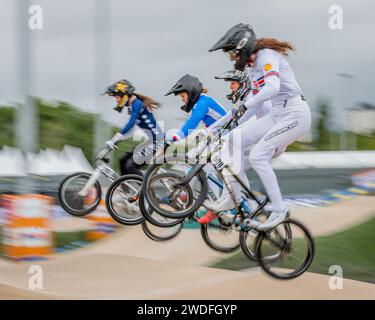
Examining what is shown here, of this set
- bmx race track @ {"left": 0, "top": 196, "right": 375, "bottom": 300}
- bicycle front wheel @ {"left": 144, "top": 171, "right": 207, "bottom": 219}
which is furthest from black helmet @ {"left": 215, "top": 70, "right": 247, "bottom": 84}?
bmx race track @ {"left": 0, "top": 196, "right": 375, "bottom": 300}

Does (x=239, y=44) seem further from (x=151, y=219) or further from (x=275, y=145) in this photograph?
(x=151, y=219)

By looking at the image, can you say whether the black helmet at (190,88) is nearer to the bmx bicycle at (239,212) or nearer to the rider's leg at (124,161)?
the bmx bicycle at (239,212)

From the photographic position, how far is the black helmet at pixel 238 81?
896 centimetres

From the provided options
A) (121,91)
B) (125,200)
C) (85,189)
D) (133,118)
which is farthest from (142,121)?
(85,189)

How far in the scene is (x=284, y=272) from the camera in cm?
884

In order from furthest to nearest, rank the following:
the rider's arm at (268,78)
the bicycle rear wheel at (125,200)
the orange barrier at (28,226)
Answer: the orange barrier at (28,226)
the bicycle rear wheel at (125,200)
the rider's arm at (268,78)

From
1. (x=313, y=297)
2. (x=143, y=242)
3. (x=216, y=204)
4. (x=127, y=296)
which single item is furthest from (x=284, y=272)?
(x=143, y=242)

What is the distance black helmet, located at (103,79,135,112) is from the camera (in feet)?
34.6

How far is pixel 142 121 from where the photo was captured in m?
10.8

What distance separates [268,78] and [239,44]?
0.56m

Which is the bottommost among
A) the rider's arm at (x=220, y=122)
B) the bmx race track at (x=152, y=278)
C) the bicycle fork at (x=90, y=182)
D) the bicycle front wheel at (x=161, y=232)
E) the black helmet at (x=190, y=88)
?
the bmx race track at (x=152, y=278)

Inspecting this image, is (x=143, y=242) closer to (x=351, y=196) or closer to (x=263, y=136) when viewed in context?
(x=263, y=136)

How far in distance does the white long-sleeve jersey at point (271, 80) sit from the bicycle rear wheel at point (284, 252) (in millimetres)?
1519

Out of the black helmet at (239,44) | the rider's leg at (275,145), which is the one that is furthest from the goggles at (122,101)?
the rider's leg at (275,145)
